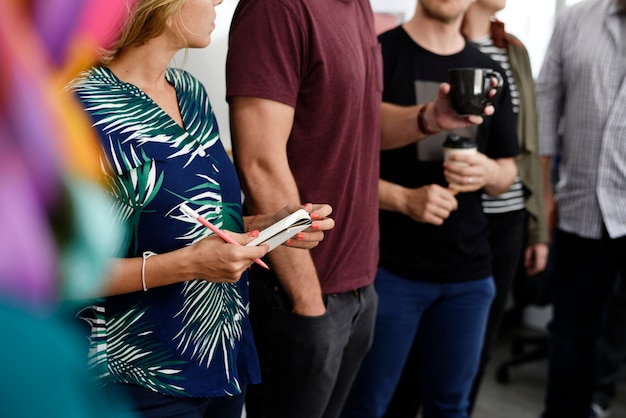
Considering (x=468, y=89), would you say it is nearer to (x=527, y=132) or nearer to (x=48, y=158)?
(x=527, y=132)

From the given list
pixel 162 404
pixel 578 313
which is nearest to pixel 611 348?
pixel 578 313

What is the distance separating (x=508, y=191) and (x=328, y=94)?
0.95 meters

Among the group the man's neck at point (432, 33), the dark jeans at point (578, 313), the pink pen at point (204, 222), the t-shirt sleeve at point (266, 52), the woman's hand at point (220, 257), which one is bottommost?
the dark jeans at point (578, 313)

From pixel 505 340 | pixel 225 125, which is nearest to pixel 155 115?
pixel 225 125

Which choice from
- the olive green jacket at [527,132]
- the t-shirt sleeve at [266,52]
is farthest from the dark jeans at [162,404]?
the olive green jacket at [527,132]

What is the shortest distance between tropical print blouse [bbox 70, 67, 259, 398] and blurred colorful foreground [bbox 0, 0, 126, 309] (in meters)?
0.57

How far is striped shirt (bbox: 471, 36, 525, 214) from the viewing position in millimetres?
1970

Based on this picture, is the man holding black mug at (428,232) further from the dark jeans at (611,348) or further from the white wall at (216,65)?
the dark jeans at (611,348)

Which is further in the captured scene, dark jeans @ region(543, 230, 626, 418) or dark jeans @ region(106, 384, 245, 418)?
dark jeans @ region(543, 230, 626, 418)

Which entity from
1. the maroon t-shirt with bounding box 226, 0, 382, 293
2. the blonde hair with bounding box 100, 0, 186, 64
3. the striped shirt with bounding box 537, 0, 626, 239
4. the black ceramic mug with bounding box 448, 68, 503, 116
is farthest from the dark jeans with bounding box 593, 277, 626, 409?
the blonde hair with bounding box 100, 0, 186, 64

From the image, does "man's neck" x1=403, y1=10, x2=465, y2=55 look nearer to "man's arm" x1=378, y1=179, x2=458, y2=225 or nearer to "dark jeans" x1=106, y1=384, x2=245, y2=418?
"man's arm" x1=378, y1=179, x2=458, y2=225

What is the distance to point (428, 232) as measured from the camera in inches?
66.6

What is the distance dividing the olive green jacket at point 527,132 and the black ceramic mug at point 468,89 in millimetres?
614

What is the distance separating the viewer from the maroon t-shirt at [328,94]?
117cm
